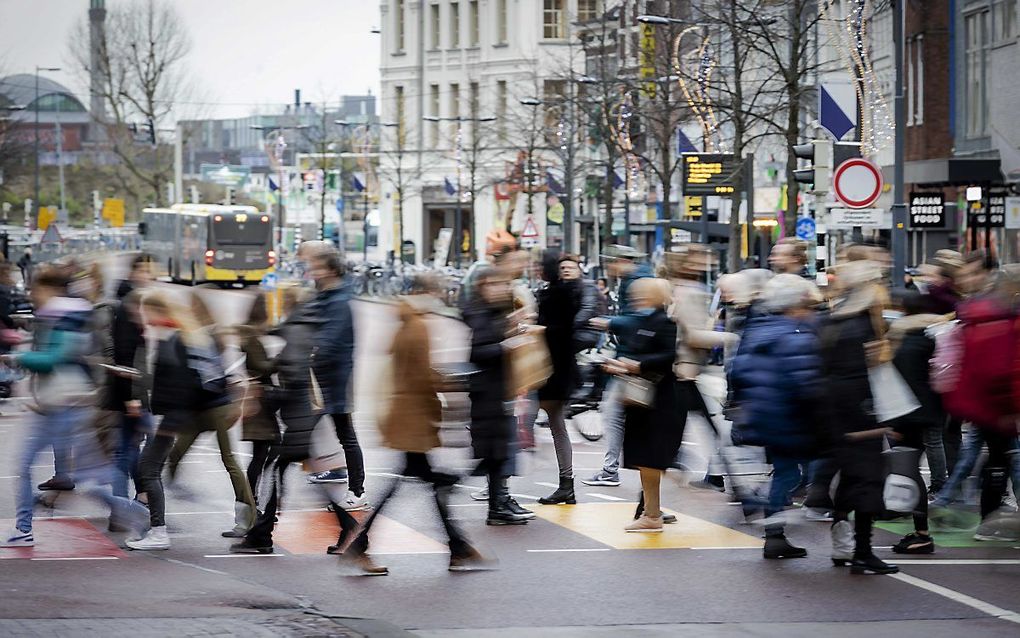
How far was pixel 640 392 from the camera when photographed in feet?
38.9

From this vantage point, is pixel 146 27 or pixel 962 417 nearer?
pixel 962 417

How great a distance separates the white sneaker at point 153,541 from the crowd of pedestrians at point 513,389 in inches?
0.6

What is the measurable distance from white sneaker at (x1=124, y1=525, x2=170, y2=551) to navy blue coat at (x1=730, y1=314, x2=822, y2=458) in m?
3.85

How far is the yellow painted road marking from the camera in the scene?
1183 cm

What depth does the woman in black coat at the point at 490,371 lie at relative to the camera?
10.8m

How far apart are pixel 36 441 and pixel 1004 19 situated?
103ft

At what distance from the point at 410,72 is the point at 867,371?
8228cm

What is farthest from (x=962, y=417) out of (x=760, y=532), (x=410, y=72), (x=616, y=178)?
(x=410, y=72)

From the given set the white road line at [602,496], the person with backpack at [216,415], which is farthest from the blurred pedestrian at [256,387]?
the white road line at [602,496]

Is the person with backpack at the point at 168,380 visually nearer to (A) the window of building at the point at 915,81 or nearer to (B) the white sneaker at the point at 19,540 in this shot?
(B) the white sneaker at the point at 19,540

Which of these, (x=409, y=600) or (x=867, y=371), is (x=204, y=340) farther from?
(x=867, y=371)

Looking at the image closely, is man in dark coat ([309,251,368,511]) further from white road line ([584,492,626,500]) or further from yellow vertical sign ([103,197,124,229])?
yellow vertical sign ([103,197,124,229])

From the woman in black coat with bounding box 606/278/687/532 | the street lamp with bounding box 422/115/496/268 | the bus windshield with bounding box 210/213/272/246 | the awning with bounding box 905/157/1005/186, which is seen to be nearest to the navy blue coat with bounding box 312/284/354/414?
the woman in black coat with bounding box 606/278/687/532

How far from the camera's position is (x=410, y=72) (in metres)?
91.3
